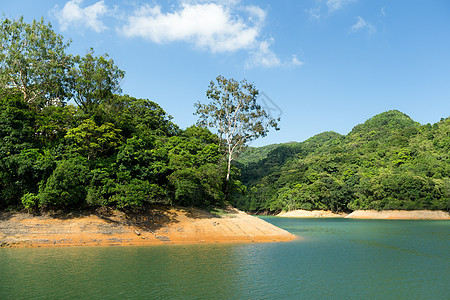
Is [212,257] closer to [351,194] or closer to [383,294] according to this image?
[383,294]

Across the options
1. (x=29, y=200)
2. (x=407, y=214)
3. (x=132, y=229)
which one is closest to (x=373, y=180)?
(x=407, y=214)

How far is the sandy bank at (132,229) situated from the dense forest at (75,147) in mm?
1608

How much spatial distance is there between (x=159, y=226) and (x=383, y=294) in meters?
21.7

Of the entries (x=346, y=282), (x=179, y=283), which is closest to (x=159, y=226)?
(x=179, y=283)

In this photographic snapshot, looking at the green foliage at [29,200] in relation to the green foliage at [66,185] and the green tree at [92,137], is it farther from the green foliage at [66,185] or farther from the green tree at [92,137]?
the green tree at [92,137]

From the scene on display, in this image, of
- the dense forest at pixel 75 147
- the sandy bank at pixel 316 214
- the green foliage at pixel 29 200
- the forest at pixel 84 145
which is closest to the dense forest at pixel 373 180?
the sandy bank at pixel 316 214

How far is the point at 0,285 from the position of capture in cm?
1423

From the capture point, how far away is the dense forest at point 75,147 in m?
28.0

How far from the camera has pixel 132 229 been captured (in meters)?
29.2

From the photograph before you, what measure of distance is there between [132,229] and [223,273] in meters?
14.7

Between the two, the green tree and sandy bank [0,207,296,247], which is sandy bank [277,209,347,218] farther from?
the green tree

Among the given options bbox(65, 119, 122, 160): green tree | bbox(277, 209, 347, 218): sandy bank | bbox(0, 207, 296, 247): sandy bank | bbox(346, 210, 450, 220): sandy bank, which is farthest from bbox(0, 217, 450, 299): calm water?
bbox(277, 209, 347, 218): sandy bank

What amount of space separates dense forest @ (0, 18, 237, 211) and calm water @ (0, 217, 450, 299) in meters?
6.09

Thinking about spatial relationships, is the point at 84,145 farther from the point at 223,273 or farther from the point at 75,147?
the point at 223,273
